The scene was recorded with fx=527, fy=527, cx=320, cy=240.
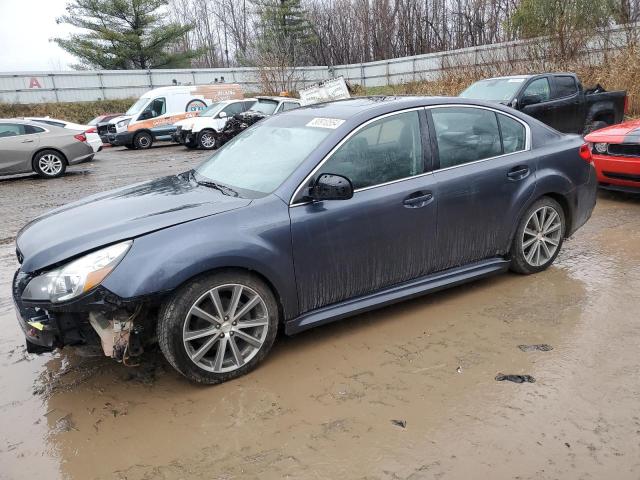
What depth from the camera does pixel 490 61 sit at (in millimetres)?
19125

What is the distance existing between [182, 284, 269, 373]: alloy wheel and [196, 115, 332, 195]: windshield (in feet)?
2.38

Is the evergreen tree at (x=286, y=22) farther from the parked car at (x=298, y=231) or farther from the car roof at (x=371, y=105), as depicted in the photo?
the parked car at (x=298, y=231)

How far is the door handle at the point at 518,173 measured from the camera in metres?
4.22

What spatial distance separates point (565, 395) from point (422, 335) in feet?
3.33

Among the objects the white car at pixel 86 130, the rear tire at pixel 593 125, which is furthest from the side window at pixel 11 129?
the rear tire at pixel 593 125

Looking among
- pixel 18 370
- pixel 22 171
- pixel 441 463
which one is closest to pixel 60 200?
pixel 22 171

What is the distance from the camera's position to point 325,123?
3777 mm

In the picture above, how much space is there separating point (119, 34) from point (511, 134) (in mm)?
36655

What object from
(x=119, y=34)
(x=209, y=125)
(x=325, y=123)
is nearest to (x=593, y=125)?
(x=325, y=123)

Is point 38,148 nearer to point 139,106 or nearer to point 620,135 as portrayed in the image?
point 139,106

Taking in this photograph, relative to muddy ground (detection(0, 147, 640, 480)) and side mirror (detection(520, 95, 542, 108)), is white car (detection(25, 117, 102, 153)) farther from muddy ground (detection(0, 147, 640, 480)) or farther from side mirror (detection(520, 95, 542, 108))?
muddy ground (detection(0, 147, 640, 480))

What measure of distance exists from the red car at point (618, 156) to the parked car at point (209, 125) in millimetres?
12876

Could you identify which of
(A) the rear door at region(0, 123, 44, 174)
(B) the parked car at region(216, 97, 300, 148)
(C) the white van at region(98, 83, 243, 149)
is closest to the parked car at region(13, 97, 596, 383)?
(A) the rear door at region(0, 123, 44, 174)

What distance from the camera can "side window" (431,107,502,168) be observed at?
13.1ft
